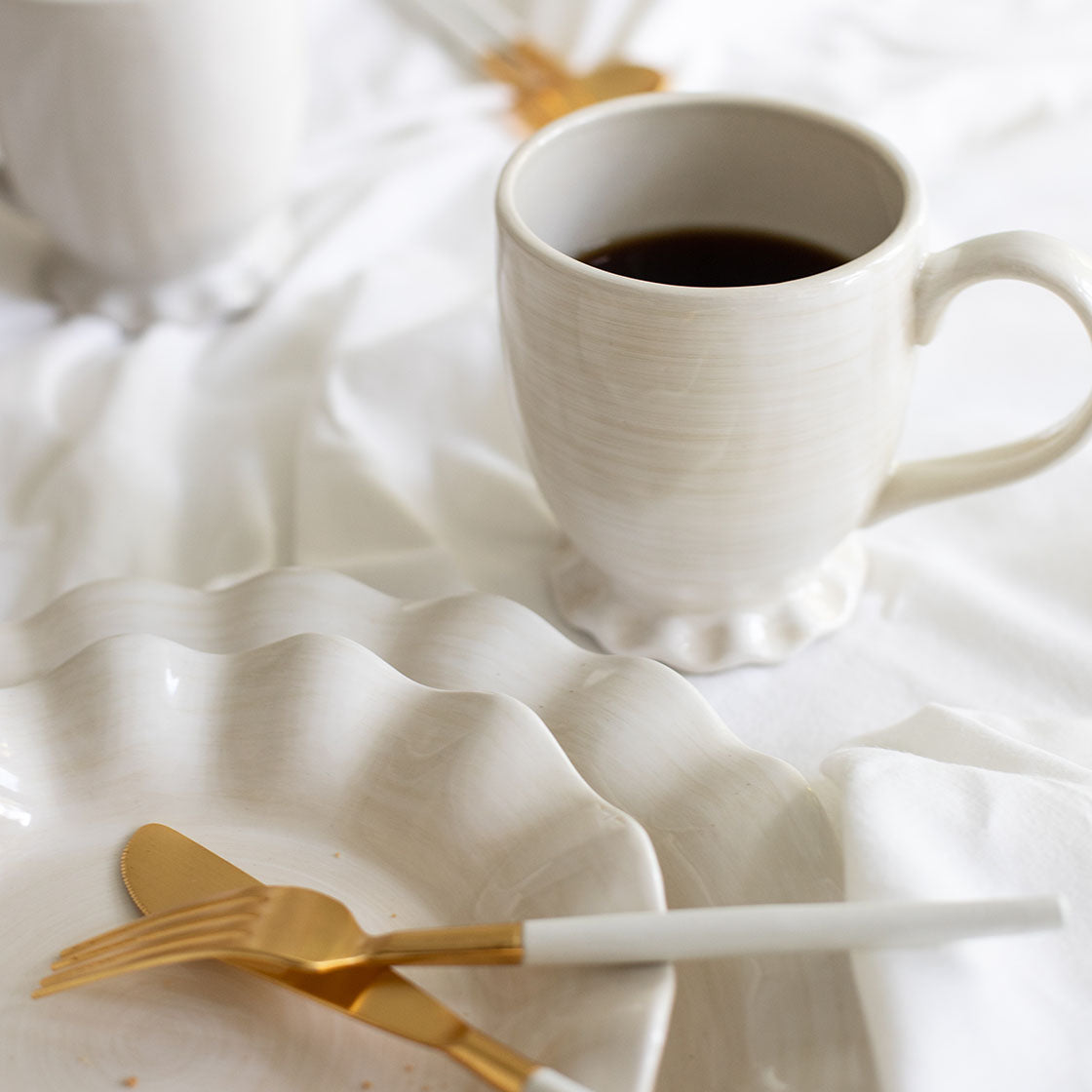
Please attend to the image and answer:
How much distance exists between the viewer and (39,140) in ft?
1.80

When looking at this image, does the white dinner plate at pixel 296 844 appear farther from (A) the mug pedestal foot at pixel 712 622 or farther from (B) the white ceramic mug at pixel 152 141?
(B) the white ceramic mug at pixel 152 141

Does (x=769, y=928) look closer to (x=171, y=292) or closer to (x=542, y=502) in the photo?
(x=542, y=502)

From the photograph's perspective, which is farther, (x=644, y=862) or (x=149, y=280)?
(x=149, y=280)

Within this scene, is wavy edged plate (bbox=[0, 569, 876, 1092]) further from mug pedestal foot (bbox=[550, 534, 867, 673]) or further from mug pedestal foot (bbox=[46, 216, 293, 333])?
mug pedestal foot (bbox=[46, 216, 293, 333])

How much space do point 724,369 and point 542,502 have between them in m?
0.17

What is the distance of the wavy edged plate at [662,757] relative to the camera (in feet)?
0.95

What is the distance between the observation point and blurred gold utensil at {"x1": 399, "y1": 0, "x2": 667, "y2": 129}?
2.29 feet

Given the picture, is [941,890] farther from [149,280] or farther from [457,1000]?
[149,280]

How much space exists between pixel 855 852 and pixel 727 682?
138 mm

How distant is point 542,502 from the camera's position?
511mm

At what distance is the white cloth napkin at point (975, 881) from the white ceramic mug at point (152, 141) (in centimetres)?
40

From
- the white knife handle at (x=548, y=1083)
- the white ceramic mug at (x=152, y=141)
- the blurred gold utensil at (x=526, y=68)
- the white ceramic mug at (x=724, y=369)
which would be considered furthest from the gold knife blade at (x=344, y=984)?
the blurred gold utensil at (x=526, y=68)

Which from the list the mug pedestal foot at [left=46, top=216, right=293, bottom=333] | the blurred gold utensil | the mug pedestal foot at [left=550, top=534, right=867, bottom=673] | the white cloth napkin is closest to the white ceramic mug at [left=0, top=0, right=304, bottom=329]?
the mug pedestal foot at [left=46, top=216, right=293, bottom=333]

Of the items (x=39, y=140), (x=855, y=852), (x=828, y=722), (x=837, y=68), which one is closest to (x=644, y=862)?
(x=855, y=852)
